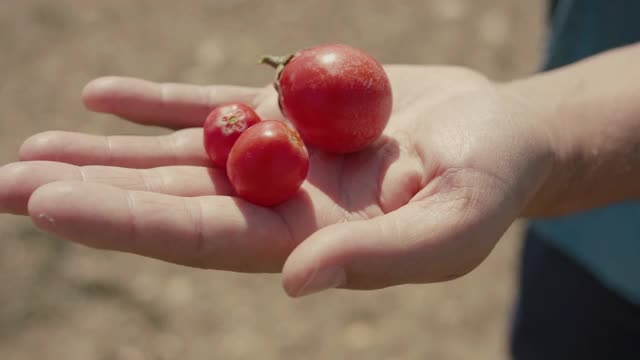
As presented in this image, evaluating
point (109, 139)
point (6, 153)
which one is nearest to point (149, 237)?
point (109, 139)

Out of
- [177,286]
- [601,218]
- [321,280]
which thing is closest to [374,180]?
[321,280]

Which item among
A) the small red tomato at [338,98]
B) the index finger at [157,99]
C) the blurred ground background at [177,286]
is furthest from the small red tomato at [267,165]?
the blurred ground background at [177,286]

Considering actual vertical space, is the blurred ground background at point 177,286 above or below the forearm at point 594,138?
below

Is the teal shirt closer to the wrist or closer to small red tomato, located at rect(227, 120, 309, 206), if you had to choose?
the wrist

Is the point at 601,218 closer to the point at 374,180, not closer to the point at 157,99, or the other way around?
the point at 374,180

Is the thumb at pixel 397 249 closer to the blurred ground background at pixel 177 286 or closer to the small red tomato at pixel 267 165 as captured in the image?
the small red tomato at pixel 267 165

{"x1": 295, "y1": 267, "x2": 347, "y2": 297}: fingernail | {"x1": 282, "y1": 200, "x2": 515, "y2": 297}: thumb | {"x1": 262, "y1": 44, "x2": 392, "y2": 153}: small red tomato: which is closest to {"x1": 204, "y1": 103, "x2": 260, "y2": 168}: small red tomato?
{"x1": 262, "y1": 44, "x2": 392, "y2": 153}: small red tomato

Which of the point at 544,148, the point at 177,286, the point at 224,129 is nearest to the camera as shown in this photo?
the point at 544,148
